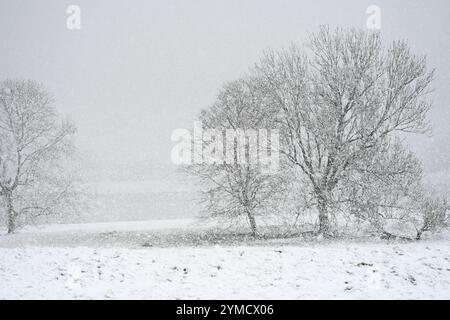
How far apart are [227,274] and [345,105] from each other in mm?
16495

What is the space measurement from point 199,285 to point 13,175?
25.5 metres

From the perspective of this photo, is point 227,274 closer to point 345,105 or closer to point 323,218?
point 323,218

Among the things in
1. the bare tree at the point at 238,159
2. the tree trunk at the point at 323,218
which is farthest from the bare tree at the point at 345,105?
the bare tree at the point at 238,159

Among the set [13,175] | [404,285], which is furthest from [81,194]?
[404,285]

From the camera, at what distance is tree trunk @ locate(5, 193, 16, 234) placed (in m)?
31.3

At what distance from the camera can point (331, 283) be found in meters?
13.6

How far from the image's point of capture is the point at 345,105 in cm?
2664

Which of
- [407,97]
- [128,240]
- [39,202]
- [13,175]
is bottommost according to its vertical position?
[128,240]

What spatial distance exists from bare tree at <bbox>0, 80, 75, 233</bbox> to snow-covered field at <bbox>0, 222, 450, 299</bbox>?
16407mm

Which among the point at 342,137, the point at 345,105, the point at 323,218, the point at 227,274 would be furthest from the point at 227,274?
the point at 345,105

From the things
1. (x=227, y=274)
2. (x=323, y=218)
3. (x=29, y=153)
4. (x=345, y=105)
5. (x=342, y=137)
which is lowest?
(x=227, y=274)

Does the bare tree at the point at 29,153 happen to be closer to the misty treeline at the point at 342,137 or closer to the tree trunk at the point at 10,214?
the tree trunk at the point at 10,214

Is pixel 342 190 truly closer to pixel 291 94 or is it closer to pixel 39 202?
pixel 291 94

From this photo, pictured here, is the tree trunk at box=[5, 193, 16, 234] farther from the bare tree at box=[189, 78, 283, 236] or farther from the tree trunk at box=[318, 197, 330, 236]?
the tree trunk at box=[318, 197, 330, 236]
